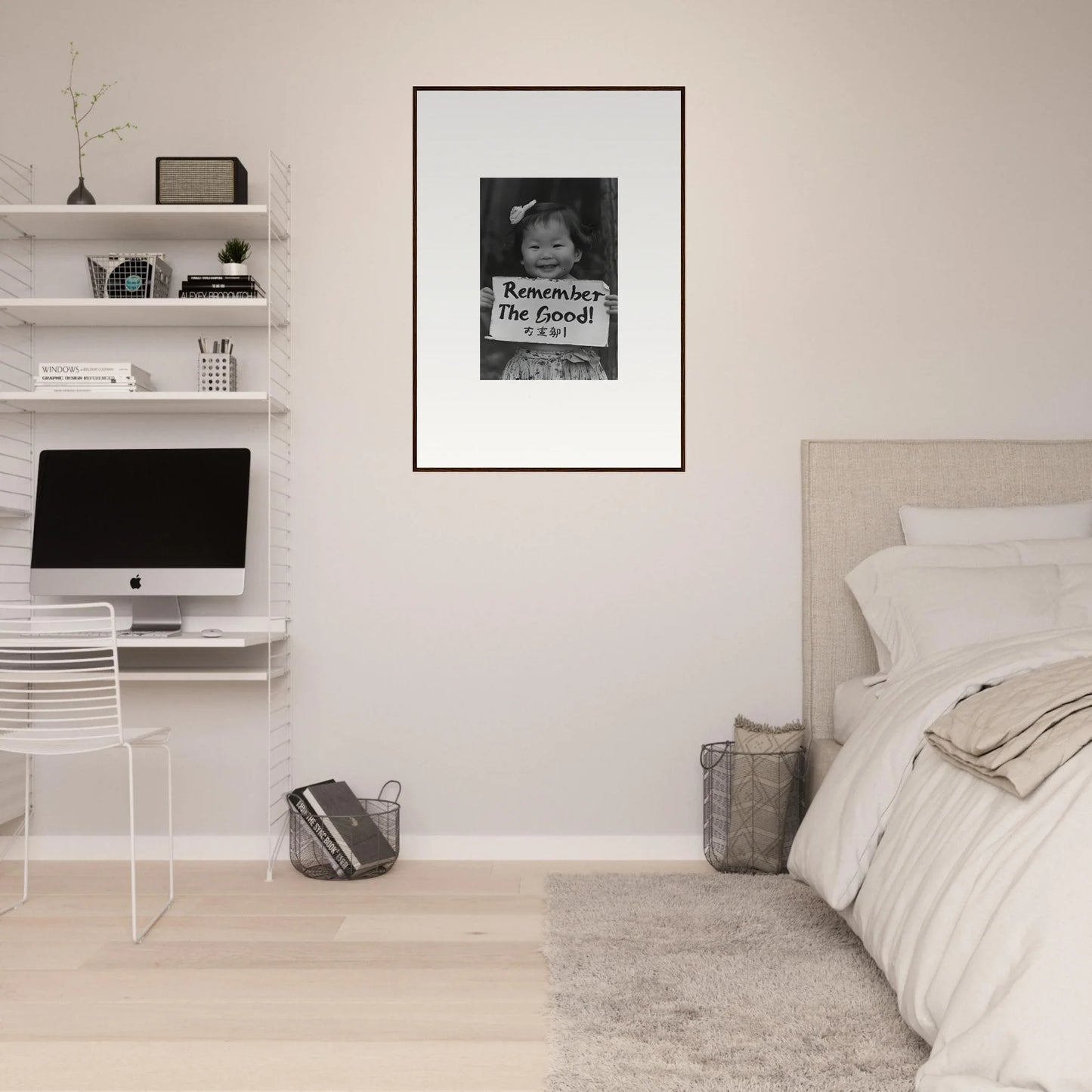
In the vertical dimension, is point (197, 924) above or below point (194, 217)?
below

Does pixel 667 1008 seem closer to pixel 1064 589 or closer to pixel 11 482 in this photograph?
pixel 1064 589

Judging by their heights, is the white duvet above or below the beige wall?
below

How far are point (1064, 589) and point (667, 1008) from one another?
1.51m

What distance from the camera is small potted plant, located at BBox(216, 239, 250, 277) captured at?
325cm

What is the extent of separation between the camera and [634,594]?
135 inches

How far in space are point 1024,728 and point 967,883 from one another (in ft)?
0.95

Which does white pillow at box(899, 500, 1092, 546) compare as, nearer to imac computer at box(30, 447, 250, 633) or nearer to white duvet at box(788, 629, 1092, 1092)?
white duvet at box(788, 629, 1092, 1092)

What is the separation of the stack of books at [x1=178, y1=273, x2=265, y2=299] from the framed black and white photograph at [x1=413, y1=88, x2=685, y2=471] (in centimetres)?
52

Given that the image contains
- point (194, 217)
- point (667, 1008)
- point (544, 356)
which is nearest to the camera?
point (667, 1008)

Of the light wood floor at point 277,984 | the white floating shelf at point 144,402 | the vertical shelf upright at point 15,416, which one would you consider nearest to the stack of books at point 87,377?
the white floating shelf at point 144,402

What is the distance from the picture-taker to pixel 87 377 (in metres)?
3.18

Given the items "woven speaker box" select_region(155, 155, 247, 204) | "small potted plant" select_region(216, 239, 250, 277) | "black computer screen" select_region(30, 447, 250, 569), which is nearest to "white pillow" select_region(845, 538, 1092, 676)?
"black computer screen" select_region(30, 447, 250, 569)

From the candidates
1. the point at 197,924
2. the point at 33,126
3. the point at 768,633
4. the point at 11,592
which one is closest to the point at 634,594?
the point at 768,633

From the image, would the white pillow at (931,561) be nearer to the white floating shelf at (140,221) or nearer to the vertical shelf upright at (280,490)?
the vertical shelf upright at (280,490)
